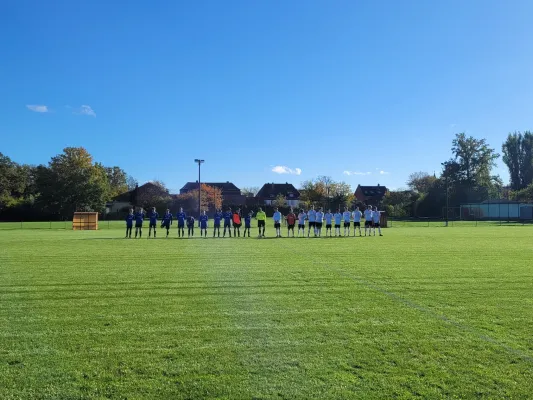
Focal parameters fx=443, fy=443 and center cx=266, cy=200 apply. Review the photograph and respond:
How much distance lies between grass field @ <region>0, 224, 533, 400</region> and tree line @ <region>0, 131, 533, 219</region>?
57549mm

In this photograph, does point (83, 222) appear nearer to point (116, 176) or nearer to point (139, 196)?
point (139, 196)

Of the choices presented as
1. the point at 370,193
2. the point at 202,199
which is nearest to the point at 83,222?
the point at 202,199

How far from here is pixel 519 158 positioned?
98.0 metres

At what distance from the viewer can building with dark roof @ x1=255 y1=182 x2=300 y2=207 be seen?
11298cm

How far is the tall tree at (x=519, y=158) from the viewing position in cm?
9656

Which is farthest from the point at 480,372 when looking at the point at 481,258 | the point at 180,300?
the point at 481,258

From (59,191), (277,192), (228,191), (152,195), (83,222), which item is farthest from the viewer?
(228,191)

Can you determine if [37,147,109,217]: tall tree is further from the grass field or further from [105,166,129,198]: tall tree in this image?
the grass field

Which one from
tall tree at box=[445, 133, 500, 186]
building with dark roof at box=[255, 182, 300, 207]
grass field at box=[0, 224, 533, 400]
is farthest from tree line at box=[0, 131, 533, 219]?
Result: grass field at box=[0, 224, 533, 400]

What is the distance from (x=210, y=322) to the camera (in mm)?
6273

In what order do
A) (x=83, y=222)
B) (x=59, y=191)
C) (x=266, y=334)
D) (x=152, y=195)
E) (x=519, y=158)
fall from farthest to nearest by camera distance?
(x=519, y=158), (x=152, y=195), (x=59, y=191), (x=83, y=222), (x=266, y=334)

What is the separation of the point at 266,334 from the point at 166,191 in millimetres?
78547

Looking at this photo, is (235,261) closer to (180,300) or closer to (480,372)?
(180,300)

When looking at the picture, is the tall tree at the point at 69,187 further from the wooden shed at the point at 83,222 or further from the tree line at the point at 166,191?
the wooden shed at the point at 83,222
